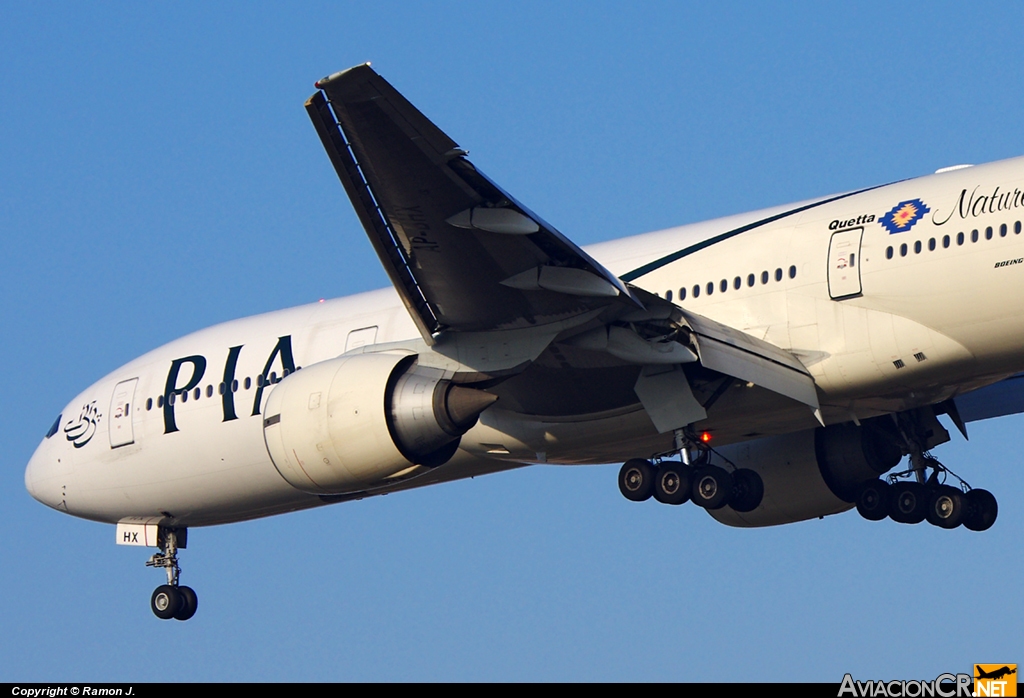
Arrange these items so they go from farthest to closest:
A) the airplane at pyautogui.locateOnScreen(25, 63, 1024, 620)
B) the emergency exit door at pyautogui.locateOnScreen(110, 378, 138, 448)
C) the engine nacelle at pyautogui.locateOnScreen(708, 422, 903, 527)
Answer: the emergency exit door at pyautogui.locateOnScreen(110, 378, 138, 448) → the engine nacelle at pyautogui.locateOnScreen(708, 422, 903, 527) → the airplane at pyautogui.locateOnScreen(25, 63, 1024, 620)

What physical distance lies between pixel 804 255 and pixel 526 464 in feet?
17.5

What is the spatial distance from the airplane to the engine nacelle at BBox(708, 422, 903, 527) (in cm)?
4

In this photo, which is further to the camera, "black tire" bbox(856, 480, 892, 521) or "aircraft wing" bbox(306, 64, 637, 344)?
"black tire" bbox(856, 480, 892, 521)

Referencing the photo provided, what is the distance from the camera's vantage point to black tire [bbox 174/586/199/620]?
26797 mm

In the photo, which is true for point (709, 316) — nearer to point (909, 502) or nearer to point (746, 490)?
point (746, 490)

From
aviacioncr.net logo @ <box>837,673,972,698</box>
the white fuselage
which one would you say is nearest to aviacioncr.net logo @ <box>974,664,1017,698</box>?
aviacioncr.net logo @ <box>837,673,972,698</box>

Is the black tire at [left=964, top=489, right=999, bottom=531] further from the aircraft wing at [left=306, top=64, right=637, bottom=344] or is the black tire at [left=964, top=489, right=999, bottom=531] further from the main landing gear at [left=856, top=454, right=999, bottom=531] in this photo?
the aircraft wing at [left=306, top=64, right=637, bottom=344]

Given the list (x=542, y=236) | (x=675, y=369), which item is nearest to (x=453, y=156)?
(x=542, y=236)

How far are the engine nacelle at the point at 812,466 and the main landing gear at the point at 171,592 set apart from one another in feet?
27.2

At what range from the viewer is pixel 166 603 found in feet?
87.7

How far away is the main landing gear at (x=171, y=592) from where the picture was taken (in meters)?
26.8

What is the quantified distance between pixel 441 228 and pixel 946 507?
30.5 feet

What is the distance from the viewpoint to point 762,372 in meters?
20.6

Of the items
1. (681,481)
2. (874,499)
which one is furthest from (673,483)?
(874,499)
